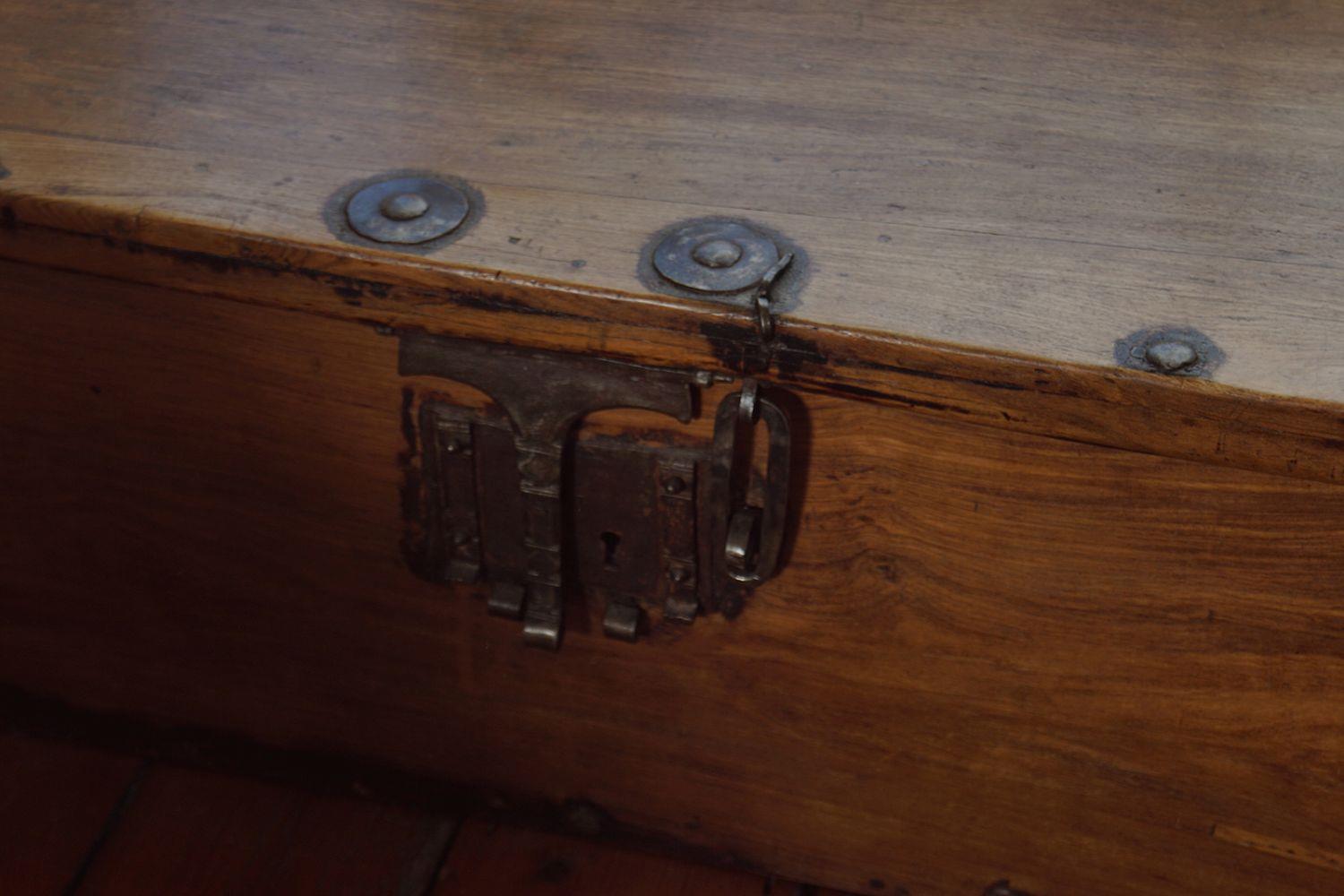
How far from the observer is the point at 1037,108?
→ 1015mm

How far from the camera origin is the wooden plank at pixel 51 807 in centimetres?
120

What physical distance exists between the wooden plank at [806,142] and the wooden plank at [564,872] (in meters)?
0.58

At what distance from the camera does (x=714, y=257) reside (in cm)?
88

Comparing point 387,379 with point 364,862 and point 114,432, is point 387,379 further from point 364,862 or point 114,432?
point 364,862

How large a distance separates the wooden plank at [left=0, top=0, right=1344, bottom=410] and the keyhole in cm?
22

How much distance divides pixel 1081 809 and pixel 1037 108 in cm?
50

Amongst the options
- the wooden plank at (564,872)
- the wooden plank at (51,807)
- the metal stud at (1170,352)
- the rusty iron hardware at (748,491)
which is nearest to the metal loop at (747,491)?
the rusty iron hardware at (748,491)

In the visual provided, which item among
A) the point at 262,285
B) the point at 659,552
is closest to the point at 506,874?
the point at 659,552

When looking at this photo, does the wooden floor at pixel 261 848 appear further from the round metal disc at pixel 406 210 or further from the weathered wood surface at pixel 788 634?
the round metal disc at pixel 406 210

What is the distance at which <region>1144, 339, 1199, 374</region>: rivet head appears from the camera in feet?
2.63

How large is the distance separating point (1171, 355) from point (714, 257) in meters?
0.27

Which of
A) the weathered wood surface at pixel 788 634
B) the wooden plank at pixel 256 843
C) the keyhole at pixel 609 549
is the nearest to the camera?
the weathered wood surface at pixel 788 634

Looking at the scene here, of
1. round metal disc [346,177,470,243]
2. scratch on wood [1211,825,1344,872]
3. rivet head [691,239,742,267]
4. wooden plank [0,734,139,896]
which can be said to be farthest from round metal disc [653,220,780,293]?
wooden plank [0,734,139,896]

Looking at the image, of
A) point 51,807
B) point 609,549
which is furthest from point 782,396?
point 51,807
